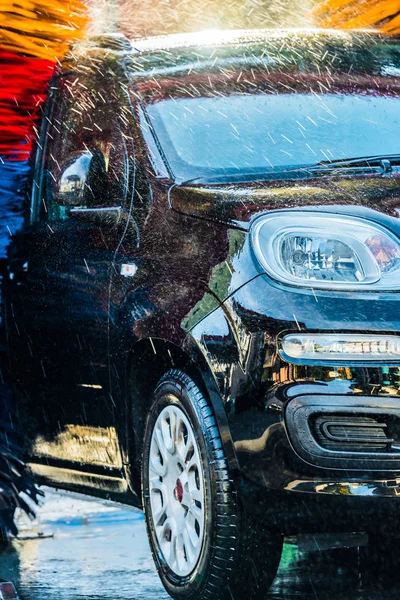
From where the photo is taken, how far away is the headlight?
410cm

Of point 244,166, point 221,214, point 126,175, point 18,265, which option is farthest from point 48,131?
point 221,214

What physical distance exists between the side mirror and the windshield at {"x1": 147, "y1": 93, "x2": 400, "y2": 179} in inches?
10.5

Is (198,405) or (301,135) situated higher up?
(301,135)

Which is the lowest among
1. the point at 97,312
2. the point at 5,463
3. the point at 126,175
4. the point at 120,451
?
the point at 5,463

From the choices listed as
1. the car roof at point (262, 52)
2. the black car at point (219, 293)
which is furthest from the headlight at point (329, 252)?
the car roof at point (262, 52)

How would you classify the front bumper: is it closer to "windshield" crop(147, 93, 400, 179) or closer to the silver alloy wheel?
the silver alloy wheel

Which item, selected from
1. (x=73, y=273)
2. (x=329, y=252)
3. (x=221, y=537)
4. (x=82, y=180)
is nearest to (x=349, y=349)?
(x=329, y=252)

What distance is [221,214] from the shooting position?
4.39 m

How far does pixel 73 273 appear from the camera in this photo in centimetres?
537

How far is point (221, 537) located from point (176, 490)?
40 cm

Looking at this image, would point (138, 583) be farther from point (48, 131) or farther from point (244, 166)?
point (48, 131)

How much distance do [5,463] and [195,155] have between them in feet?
5.96

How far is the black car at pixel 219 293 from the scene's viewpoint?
13.2 feet

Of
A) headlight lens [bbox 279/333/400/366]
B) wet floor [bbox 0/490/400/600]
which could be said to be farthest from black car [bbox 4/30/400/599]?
wet floor [bbox 0/490/400/600]
